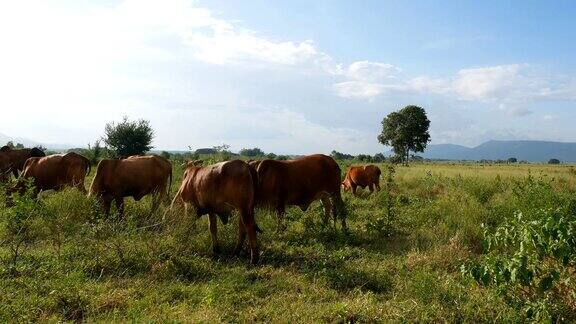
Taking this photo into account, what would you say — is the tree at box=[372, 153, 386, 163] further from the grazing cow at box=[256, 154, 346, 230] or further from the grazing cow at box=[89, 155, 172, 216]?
the grazing cow at box=[256, 154, 346, 230]

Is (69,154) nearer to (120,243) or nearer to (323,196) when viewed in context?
(120,243)

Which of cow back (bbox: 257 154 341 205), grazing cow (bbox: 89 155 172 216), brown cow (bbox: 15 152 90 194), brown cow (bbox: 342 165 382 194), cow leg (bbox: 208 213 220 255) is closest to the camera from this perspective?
cow leg (bbox: 208 213 220 255)

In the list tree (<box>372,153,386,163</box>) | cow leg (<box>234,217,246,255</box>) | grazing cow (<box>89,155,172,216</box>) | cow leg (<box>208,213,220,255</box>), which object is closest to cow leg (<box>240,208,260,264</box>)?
cow leg (<box>234,217,246,255</box>)

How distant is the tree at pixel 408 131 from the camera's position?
56594mm

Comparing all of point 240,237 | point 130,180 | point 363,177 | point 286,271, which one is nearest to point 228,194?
point 240,237

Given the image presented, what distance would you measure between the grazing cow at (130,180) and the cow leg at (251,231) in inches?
149

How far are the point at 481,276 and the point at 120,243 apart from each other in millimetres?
5292

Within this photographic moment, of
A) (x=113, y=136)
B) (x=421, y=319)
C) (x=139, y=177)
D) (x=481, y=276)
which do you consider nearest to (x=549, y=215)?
(x=481, y=276)

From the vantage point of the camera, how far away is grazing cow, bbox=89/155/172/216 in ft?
34.1

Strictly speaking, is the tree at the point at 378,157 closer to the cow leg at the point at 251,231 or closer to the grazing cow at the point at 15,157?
the grazing cow at the point at 15,157

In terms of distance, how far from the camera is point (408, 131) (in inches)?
2228

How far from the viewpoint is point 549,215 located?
3.92m

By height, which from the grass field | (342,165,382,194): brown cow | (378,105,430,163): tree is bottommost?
the grass field

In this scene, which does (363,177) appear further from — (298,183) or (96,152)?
(96,152)
